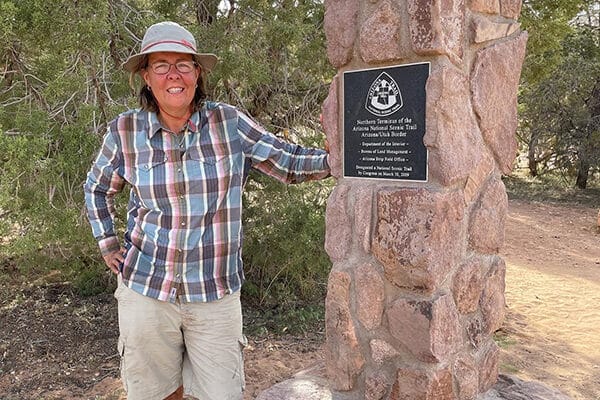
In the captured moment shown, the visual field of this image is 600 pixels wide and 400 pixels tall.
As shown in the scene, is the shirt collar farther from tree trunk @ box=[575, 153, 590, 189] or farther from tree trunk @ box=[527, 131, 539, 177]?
tree trunk @ box=[527, 131, 539, 177]

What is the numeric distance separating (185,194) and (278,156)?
1.47 ft

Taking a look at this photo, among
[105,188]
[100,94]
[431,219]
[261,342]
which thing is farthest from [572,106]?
[105,188]

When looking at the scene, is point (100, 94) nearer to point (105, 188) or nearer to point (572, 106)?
point (105, 188)

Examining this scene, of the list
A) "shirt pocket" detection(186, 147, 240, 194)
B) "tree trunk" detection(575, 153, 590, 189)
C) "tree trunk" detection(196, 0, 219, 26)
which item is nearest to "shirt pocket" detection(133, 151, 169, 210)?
"shirt pocket" detection(186, 147, 240, 194)

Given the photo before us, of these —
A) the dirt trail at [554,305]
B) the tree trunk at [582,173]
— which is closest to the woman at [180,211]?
the dirt trail at [554,305]

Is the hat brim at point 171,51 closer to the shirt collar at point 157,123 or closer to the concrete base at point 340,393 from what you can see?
the shirt collar at point 157,123

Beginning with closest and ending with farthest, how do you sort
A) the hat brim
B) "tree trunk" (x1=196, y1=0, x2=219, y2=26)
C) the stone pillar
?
1. the stone pillar
2. the hat brim
3. "tree trunk" (x1=196, y1=0, x2=219, y2=26)

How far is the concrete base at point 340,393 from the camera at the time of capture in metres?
2.45

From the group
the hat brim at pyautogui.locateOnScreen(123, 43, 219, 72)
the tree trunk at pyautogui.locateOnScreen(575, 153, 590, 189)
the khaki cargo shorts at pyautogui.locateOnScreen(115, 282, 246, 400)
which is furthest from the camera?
the tree trunk at pyautogui.locateOnScreen(575, 153, 590, 189)

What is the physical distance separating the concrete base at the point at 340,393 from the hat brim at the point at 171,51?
1.54 metres

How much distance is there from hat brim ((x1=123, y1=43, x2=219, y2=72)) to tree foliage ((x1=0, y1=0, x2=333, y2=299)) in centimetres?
87

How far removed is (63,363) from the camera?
4.28 meters

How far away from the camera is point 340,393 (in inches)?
98.0

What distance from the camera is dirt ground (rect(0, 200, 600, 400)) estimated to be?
397 centimetres
